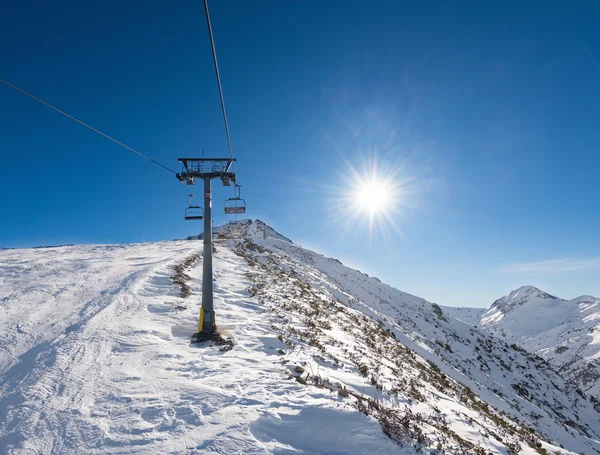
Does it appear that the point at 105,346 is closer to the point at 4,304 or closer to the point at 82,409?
the point at 82,409

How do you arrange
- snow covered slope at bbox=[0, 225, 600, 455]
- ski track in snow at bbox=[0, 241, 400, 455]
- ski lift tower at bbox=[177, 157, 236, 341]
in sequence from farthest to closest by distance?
ski lift tower at bbox=[177, 157, 236, 341] → snow covered slope at bbox=[0, 225, 600, 455] → ski track in snow at bbox=[0, 241, 400, 455]

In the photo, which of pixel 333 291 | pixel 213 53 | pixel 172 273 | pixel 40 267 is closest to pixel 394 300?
pixel 333 291

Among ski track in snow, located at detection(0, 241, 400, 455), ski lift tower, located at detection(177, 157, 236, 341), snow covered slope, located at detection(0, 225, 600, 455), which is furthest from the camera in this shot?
ski lift tower, located at detection(177, 157, 236, 341)

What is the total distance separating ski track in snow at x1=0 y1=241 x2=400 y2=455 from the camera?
16.1 feet

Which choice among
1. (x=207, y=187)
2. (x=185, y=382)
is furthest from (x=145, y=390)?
(x=207, y=187)

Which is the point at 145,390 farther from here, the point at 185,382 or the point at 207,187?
the point at 207,187

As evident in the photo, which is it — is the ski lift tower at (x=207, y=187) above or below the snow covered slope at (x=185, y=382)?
above

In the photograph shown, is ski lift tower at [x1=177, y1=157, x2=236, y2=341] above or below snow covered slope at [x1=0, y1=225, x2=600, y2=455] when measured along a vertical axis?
above

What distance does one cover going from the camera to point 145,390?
6.39 m

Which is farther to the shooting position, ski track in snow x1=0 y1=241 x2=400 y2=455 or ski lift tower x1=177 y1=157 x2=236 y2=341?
ski lift tower x1=177 y1=157 x2=236 y2=341

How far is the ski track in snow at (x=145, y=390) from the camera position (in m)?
4.90

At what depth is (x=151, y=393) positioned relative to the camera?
6.28 m

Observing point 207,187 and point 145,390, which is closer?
point 145,390

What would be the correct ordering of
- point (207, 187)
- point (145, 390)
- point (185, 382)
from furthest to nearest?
point (207, 187)
point (185, 382)
point (145, 390)
